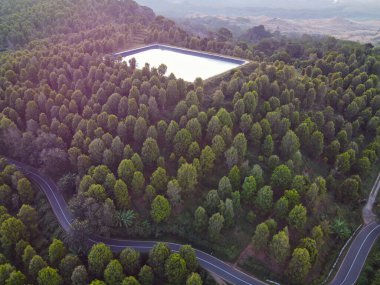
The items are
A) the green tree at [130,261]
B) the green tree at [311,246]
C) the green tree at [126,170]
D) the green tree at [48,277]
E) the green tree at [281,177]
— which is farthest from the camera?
the green tree at [281,177]

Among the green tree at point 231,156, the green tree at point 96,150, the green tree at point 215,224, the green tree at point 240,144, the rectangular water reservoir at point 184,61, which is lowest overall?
the green tree at point 215,224

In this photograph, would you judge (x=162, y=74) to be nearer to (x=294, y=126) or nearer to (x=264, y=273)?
(x=294, y=126)

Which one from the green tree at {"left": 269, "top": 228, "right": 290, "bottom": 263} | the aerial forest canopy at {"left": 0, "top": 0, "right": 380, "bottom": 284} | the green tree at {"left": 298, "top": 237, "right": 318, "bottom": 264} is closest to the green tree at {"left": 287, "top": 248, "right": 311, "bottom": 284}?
the aerial forest canopy at {"left": 0, "top": 0, "right": 380, "bottom": 284}

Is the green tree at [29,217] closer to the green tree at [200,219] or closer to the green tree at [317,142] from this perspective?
the green tree at [200,219]

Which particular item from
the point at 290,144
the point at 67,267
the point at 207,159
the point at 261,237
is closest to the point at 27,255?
the point at 67,267

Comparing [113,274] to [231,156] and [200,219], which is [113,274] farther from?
[231,156]

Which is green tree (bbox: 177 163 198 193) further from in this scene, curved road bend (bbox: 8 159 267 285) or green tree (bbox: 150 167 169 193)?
curved road bend (bbox: 8 159 267 285)

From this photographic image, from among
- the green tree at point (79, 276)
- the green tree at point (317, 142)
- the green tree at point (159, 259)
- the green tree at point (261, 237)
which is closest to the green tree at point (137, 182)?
the green tree at point (159, 259)
